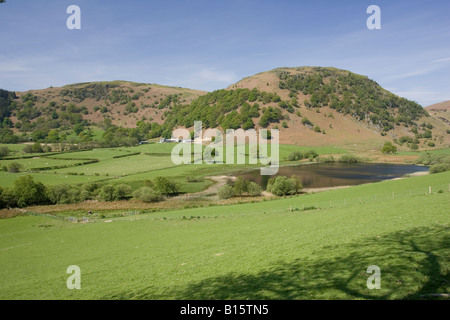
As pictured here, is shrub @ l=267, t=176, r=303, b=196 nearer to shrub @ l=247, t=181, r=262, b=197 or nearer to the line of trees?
shrub @ l=247, t=181, r=262, b=197

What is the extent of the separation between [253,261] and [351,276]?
19.9 ft

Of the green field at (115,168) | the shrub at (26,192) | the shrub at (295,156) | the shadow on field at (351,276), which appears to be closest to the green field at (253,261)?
the shadow on field at (351,276)

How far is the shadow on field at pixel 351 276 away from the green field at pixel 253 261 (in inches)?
1.4

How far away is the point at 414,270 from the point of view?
33.9 ft

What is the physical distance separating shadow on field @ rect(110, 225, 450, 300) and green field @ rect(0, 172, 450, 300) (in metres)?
0.04

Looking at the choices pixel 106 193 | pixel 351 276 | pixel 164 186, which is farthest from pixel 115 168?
pixel 351 276

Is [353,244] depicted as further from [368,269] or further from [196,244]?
[196,244]

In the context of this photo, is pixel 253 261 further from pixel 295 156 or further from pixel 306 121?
pixel 306 121

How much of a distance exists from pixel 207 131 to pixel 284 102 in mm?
57067

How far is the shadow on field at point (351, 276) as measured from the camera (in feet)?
30.7

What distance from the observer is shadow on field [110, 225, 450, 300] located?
30.7 feet

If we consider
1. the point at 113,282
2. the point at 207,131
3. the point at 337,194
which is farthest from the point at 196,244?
the point at 207,131

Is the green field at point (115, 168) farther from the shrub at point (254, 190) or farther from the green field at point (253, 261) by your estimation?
the green field at point (253, 261)

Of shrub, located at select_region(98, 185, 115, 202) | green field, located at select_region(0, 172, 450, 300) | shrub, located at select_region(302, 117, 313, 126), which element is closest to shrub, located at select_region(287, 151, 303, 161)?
shrub, located at select_region(302, 117, 313, 126)
